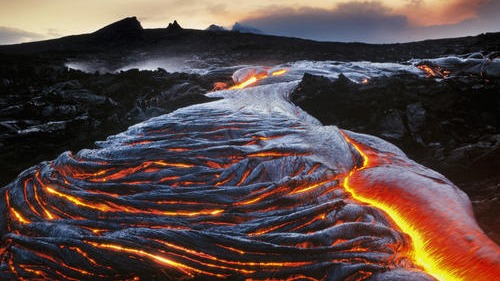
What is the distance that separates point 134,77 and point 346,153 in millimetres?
8091

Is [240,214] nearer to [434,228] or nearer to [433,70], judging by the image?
[434,228]

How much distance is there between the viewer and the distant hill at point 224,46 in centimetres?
1925

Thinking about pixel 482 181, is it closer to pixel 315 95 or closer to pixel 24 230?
pixel 315 95

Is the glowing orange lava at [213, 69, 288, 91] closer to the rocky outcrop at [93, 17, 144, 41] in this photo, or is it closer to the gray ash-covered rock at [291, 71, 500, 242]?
the gray ash-covered rock at [291, 71, 500, 242]

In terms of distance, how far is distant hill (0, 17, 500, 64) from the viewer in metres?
19.2

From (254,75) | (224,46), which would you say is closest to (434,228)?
(254,75)

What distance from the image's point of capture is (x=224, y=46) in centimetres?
2253

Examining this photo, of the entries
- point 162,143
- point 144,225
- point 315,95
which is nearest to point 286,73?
point 315,95

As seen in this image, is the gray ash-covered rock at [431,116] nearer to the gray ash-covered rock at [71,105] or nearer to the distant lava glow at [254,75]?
the distant lava glow at [254,75]

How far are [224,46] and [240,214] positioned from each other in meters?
19.9

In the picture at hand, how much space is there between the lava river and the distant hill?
13.6 meters

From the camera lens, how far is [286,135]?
19.6 ft

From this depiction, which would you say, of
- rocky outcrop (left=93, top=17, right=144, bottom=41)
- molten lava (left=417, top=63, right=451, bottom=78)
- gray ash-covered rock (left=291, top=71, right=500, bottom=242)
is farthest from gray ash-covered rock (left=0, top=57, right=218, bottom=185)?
rocky outcrop (left=93, top=17, right=144, bottom=41)

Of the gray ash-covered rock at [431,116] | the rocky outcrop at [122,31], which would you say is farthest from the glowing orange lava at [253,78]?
the rocky outcrop at [122,31]
